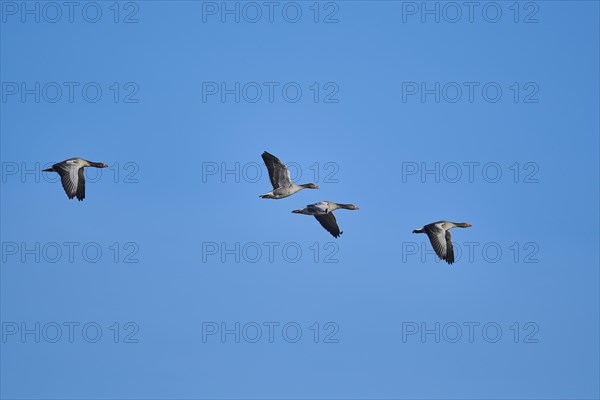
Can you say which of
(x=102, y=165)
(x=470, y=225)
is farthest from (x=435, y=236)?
(x=102, y=165)

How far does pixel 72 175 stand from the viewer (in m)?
79.9

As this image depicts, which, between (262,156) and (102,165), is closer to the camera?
(262,156)

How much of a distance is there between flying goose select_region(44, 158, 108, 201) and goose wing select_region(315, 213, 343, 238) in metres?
10.00

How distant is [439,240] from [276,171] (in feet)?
24.4

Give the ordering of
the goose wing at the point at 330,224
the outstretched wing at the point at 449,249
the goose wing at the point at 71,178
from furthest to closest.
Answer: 1. the goose wing at the point at 330,224
2. the outstretched wing at the point at 449,249
3. the goose wing at the point at 71,178

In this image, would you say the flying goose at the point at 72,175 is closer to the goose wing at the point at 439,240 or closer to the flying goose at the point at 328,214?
the flying goose at the point at 328,214

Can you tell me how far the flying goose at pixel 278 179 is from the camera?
7812 centimetres

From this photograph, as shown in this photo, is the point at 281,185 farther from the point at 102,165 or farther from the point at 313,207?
the point at 102,165

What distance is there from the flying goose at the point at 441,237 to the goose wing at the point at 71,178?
13766mm

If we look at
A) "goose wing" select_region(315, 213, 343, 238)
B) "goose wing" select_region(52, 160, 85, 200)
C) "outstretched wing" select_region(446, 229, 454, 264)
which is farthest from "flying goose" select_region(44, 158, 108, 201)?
"outstretched wing" select_region(446, 229, 454, 264)

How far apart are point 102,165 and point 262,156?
8661mm

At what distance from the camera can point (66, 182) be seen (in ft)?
261

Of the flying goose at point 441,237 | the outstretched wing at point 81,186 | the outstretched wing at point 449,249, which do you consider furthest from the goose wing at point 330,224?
the outstretched wing at point 81,186

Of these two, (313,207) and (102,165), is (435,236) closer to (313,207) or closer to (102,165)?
(313,207)
